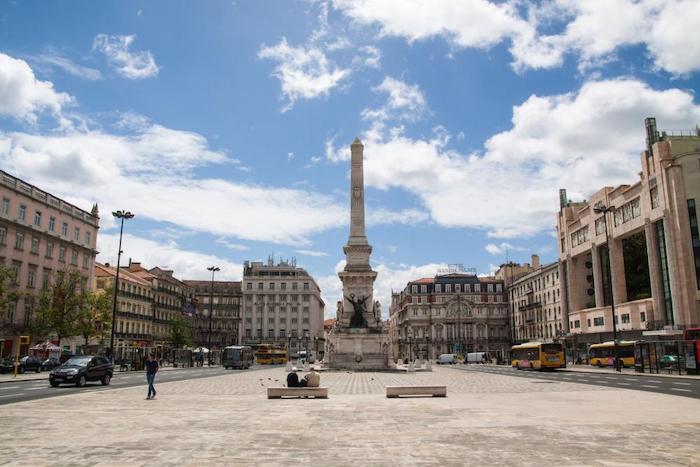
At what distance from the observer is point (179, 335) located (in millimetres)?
78812

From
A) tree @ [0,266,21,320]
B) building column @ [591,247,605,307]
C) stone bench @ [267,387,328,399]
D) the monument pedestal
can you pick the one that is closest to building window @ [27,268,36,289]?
tree @ [0,266,21,320]

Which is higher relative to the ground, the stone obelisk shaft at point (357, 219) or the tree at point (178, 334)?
the stone obelisk shaft at point (357, 219)

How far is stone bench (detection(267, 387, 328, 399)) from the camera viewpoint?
20255mm

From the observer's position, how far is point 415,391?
20562 mm

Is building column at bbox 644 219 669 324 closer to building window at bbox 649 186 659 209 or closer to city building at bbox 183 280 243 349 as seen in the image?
building window at bbox 649 186 659 209

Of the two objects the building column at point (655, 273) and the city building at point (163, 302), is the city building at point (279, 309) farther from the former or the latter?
the building column at point (655, 273)

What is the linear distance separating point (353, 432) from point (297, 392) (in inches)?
347

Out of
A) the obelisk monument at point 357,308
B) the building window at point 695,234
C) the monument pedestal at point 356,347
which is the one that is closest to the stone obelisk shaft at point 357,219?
the obelisk monument at point 357,308

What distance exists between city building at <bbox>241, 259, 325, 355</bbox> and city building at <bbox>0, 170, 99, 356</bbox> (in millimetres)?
58048

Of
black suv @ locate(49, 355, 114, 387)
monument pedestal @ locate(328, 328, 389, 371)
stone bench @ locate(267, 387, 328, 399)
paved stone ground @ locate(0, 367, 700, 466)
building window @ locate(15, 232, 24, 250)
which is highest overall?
building window @ locate(15, 232, 24, 250)

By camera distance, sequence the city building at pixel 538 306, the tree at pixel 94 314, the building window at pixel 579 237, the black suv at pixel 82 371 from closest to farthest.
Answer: the black suv at pixel 82 371 → the tree at pixel 94 314 → the building window at pixel 579 237 → the city building at pixel 538 306

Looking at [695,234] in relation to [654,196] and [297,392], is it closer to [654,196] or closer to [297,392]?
[654,196]

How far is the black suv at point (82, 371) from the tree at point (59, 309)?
19924mm

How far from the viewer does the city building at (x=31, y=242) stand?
48.4 metres
